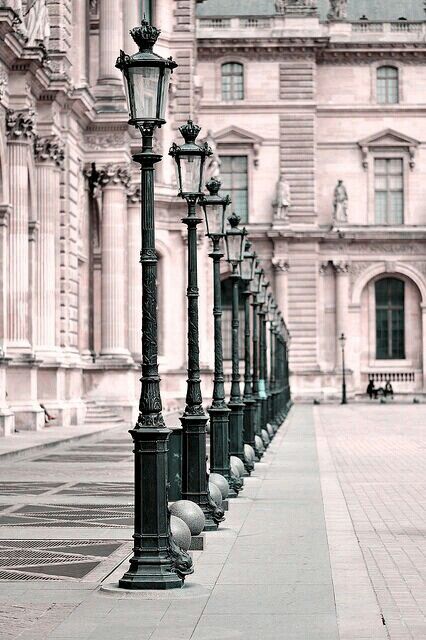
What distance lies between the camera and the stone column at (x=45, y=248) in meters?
45.3

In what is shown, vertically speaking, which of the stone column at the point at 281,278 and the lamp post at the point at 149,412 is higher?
the stone column at the point at 281,278

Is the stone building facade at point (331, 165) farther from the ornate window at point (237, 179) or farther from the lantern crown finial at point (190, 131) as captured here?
the lantern crown finial at point (190, 131)

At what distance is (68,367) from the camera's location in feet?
154

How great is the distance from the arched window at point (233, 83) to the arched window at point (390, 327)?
12968 millimetres

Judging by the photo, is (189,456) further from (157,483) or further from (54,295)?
(54,295)

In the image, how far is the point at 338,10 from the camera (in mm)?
86562

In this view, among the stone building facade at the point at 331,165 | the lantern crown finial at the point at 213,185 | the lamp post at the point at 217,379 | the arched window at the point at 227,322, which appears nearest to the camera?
the lamp post at the point at 217,379

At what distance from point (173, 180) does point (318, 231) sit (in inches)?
658

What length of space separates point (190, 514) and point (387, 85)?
7188 centimetres

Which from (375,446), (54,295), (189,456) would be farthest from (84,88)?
(189,456)

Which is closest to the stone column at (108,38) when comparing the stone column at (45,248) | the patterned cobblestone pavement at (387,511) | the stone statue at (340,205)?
the stone column at (45,248)

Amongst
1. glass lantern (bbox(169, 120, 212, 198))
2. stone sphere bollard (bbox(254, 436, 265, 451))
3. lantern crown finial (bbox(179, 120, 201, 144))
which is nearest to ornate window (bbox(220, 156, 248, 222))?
stone sphere bollard (bbox(254, 436, 265, 451))

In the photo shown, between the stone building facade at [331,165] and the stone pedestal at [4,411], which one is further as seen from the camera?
the stone building facade at [331,165]

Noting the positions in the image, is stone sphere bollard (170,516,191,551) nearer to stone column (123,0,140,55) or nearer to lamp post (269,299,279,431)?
lamp post (269,299,279,431)
